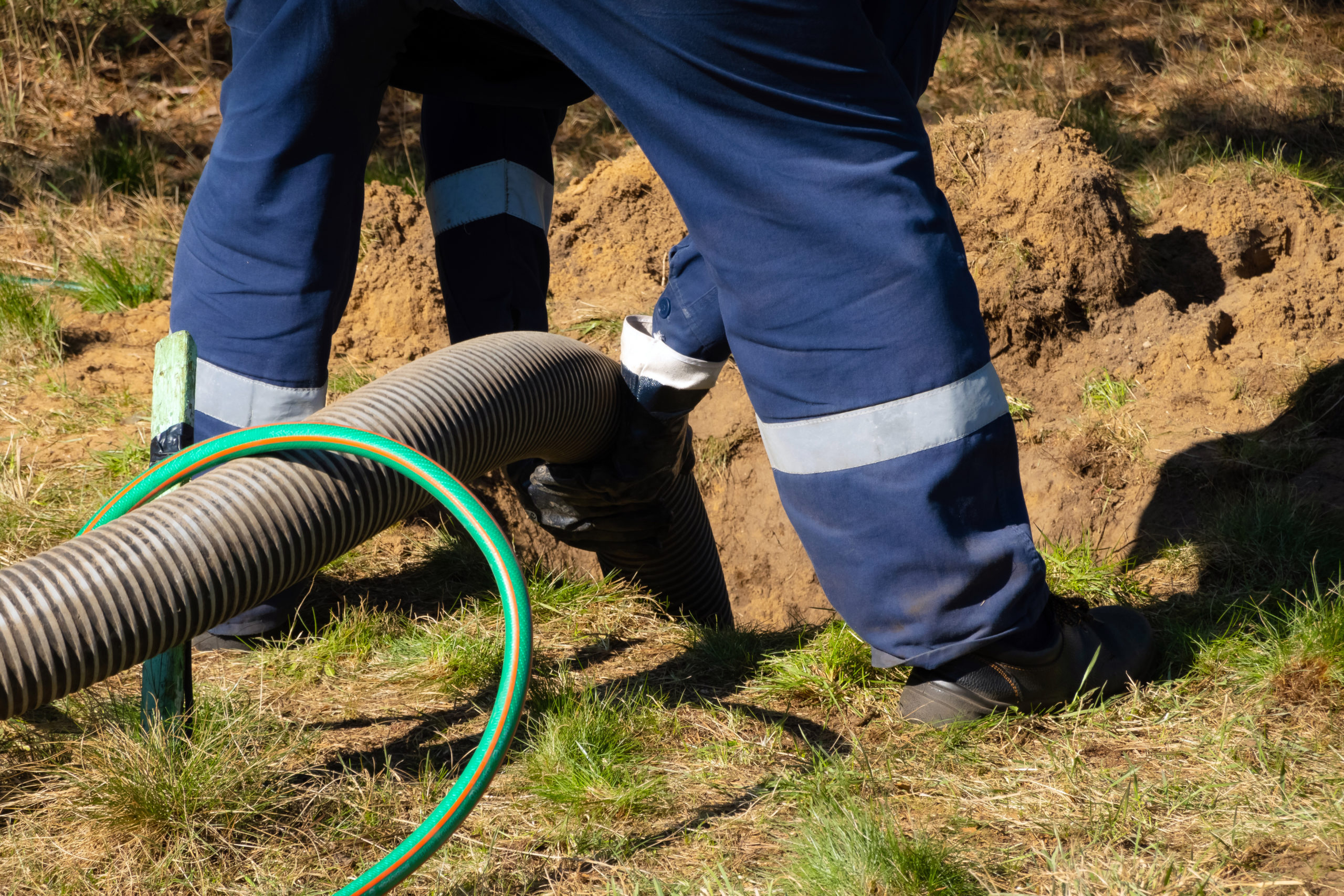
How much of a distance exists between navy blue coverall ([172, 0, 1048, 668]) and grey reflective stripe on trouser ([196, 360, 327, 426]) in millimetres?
253

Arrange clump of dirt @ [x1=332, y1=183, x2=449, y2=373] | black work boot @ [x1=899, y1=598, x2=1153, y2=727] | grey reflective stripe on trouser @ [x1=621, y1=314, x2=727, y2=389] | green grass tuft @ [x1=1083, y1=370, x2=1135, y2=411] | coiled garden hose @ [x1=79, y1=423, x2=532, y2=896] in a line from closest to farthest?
coiled garden hose @ [x1=79, y1=423, x2=532, y2=896]
black work boot @ [x1=899, y1=598, x2=1153, y2=727]
grey reflective stripe on trouser @ [x1=621, y1=314, x2=727, y2=389]
green grass tuft @ [x1=1083, y1=370, x2=1135, y2=411]
clump of dirt @ [x1=332, y1=183, x2=449, y2=373]

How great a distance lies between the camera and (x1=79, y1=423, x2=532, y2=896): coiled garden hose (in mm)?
1272

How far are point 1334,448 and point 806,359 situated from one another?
5.98ft

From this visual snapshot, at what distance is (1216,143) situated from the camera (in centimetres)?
427

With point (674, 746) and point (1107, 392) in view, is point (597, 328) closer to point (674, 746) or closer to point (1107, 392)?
point (1107, 392)

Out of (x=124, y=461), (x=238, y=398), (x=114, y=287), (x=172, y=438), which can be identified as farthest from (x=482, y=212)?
(x=114, y=287)

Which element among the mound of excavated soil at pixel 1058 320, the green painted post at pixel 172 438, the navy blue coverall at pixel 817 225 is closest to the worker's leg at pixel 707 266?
the navy blue coverall at pixel 817 225

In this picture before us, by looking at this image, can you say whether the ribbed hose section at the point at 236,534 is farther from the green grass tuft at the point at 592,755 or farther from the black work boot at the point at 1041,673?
the black work boot at the point at 1041,673

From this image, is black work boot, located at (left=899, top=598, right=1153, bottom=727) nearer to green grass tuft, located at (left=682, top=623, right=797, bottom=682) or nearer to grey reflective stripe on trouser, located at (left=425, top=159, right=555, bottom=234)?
green grass tuft, located at (left=682, top=623, right=797, bottom=682)

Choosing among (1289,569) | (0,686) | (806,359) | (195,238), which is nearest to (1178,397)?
(1289,569)

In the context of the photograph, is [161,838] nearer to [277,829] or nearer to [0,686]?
[277,829]

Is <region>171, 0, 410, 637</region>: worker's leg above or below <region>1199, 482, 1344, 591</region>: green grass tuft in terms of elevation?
above

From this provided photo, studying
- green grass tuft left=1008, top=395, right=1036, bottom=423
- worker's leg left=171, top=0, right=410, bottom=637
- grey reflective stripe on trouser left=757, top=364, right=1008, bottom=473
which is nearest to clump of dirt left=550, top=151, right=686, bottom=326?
green grass tuft left=1008, top=395, right=1036, bottom=423

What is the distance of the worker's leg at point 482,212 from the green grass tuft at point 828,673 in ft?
3.50
